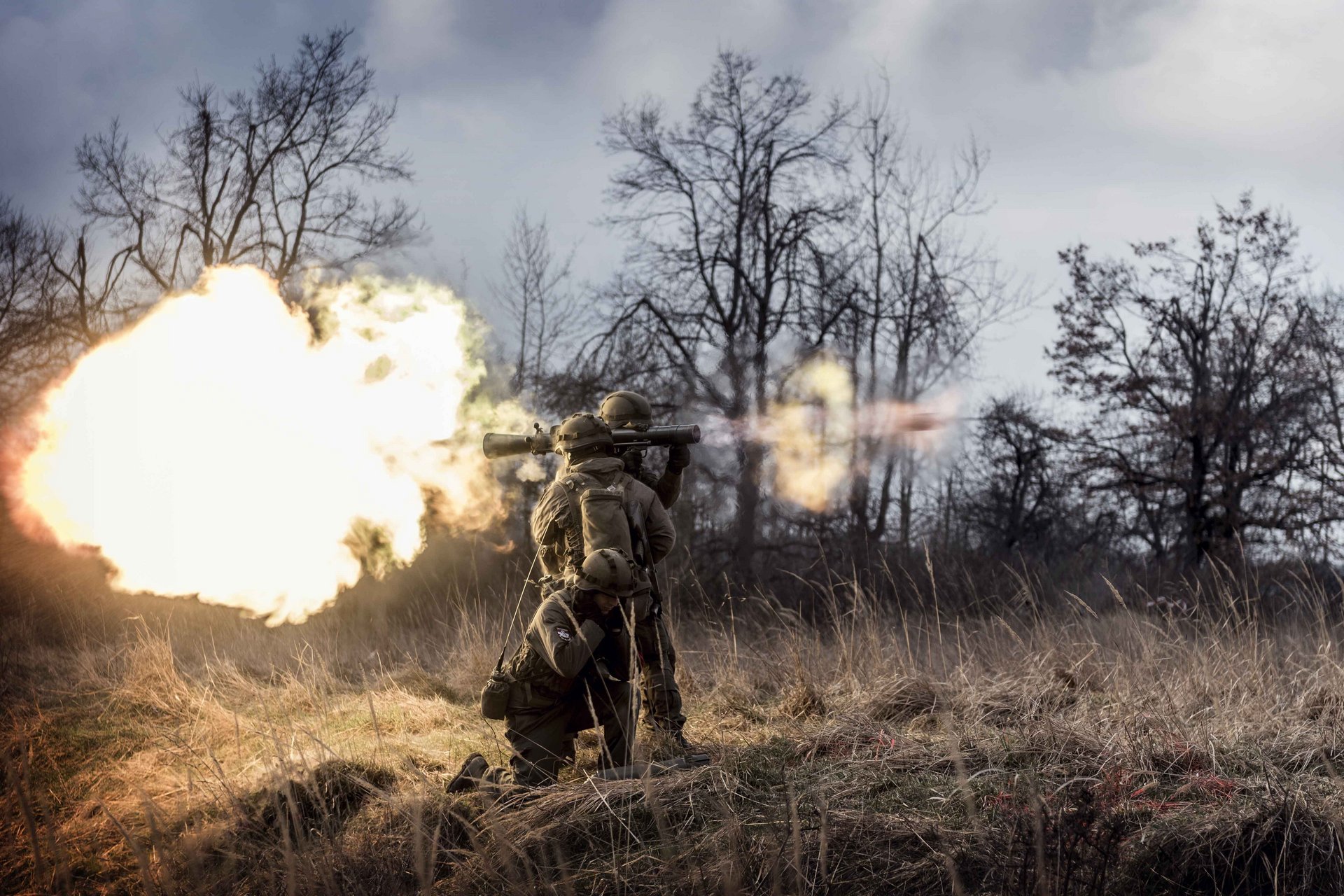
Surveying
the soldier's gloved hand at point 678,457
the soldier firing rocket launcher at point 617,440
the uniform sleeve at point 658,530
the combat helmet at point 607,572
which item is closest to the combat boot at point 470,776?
the combat helmet at point 607,572

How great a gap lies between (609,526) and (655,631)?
0.71 meters

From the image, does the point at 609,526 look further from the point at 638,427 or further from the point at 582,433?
the point at 638,427

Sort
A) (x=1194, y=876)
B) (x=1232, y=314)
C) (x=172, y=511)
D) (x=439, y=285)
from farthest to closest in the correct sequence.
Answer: (x=1232, y=314) → (x=439, y=285) → (x=172, y=511) → (x=1194, y=876)

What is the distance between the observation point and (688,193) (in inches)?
730

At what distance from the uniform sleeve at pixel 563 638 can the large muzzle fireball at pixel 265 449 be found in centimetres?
200

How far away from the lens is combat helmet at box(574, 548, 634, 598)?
16.7 feet

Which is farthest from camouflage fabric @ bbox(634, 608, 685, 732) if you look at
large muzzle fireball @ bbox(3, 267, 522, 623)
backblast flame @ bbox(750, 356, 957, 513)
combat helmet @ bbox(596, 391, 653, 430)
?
backblast flame @ bbox(750, 356, 957, 513)

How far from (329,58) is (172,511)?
14.2 metres

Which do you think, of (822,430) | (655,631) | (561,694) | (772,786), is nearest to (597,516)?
(655,631)

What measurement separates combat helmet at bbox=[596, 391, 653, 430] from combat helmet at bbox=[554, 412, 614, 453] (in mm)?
122

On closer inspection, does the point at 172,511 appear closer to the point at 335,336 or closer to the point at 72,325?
the point at 335,336

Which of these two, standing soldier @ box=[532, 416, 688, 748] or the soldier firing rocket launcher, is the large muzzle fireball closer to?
the soldier firing rocket launcher

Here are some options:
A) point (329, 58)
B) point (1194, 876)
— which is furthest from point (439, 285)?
point (329, 58)

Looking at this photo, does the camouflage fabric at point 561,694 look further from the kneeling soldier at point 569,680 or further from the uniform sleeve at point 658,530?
the uniform sleeve at point 658,530
